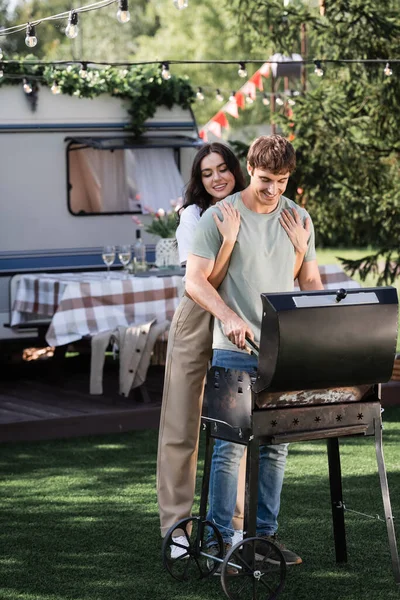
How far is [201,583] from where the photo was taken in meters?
4.40

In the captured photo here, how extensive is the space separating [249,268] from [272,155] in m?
0.43

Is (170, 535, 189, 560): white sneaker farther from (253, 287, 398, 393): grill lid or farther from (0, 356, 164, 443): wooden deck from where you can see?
(0, 356, 164, 443): wooden deck

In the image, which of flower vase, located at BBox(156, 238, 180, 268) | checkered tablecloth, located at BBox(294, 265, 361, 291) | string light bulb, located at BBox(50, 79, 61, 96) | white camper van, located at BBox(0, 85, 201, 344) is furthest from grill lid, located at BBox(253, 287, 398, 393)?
string light bulb, located at BBox(50, 79, 61, 96)

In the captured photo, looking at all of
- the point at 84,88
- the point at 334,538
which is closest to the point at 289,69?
the point at 84,88

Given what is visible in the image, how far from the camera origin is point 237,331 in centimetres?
403

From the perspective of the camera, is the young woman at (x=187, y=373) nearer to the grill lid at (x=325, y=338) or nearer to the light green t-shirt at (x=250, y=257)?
the light green t-shirt at (x=250, y=257)

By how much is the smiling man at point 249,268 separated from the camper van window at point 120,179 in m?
6.50

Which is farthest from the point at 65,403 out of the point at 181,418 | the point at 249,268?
the point at 249,268

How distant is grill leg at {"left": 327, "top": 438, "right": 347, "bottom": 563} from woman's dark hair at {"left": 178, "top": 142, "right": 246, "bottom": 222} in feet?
3.73

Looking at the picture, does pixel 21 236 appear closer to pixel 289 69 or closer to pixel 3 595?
pixel 289 69

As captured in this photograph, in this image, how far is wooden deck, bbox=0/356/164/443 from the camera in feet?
24.2

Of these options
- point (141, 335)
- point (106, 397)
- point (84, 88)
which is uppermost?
point (84, 88)

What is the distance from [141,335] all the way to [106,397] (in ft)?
2.73

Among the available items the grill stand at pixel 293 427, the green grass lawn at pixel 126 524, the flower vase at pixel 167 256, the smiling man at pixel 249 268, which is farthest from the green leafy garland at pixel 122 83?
the grill stand at pixel 293 427
